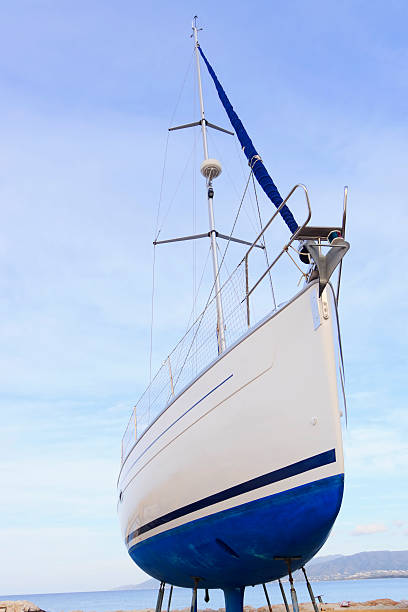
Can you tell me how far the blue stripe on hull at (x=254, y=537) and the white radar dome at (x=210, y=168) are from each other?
235 inches

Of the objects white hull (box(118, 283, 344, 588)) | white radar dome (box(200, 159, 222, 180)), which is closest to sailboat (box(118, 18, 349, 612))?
white hull (box(118, 283, 344, 588))

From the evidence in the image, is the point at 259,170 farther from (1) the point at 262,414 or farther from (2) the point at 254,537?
(2) the point at 254,537

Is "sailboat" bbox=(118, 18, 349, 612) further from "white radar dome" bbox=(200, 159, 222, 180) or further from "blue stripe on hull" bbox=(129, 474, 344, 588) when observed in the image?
"white radar dome" bbox=(200, 159, 222, 180)

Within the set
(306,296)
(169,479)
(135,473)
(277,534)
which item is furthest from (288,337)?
(135,473)

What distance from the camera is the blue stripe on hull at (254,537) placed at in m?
4.12

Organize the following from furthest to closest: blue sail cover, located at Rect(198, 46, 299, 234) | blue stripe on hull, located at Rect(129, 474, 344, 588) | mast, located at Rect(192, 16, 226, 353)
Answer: mast, located at Rect(192, 16, 226, 353), blue sail cover, located at Rect(198, 46, 299, 234), blue stripe on hull, located at Rect(129, 474, 344, 588)

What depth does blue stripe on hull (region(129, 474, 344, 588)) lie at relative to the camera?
412 cm

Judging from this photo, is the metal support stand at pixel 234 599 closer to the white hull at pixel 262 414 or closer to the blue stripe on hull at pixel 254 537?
the blue stripe on hull at pixel 254 537

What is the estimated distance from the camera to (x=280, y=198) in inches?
253

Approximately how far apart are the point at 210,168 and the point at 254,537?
6295mm

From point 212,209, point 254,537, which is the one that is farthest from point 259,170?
point 254,537

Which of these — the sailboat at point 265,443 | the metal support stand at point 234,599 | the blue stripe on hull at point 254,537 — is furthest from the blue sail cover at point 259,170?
the metal support stand at point 234,599

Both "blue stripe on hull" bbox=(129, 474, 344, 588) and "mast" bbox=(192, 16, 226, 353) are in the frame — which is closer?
"blue stripe on hull" bbox=(129, 474, 344, 588)

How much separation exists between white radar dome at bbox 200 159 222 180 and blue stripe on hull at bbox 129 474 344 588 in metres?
5.97
